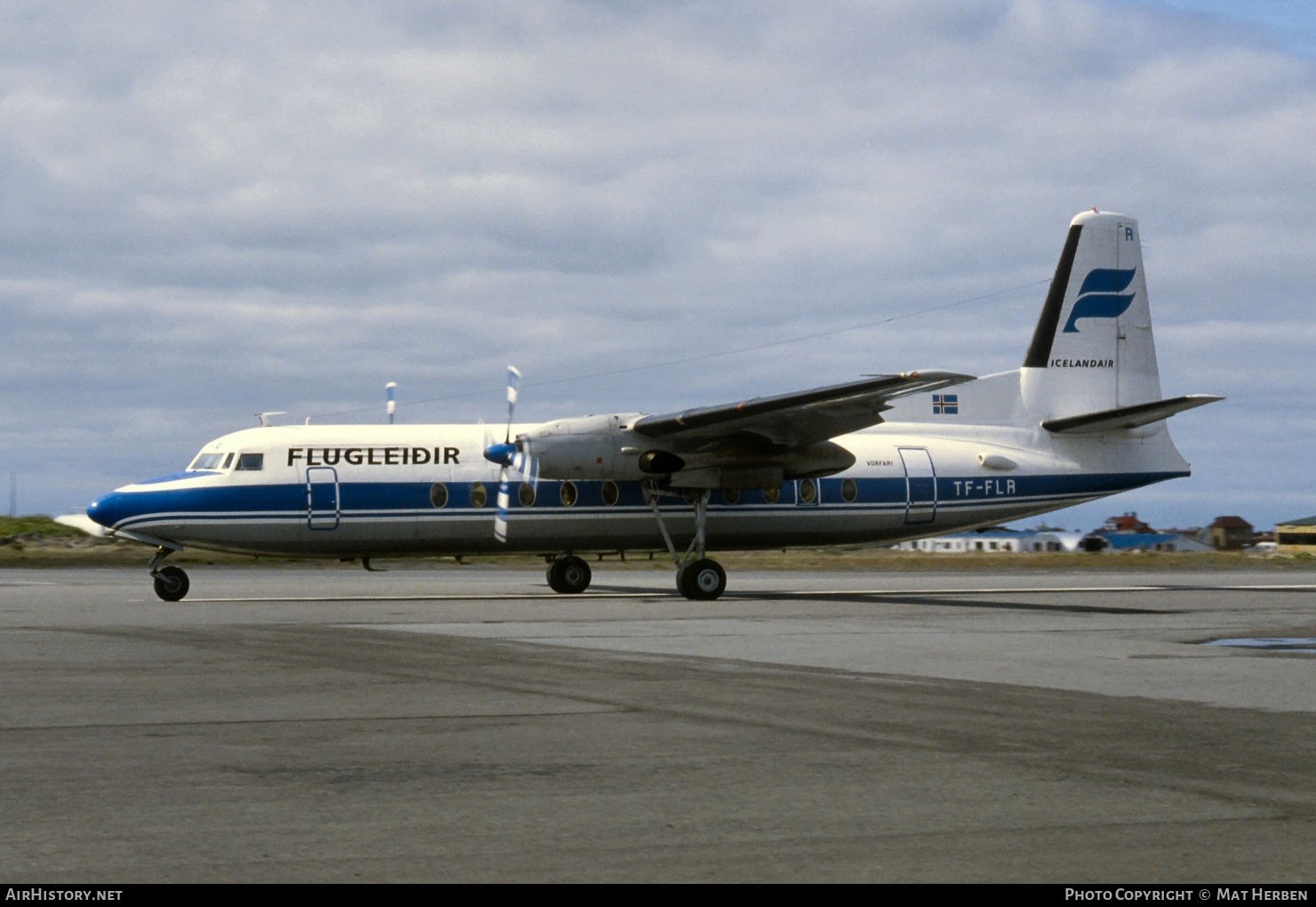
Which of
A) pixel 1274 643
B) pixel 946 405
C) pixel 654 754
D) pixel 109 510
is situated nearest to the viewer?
pixel 654 754

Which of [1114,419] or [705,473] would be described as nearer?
[705,473]

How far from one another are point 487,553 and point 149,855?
21200 mm

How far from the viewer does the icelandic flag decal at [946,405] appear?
29.7m

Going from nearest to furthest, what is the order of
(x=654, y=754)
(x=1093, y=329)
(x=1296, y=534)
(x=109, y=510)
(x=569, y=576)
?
1. (x=654, y=754)
2. (x=109, y=510)
3. (x=569, y=576)
4. (x=1093, y=329)
5. (x=1296, y=534)

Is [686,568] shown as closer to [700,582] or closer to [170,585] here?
[700,582]

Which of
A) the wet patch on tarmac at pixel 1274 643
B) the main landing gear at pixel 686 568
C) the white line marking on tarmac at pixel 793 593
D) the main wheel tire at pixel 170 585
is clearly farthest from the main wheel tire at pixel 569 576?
the wet patch on tarmac at pixel 1274 643

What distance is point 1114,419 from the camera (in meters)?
28.8

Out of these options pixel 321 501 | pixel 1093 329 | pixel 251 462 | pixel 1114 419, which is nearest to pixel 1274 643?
pixel 1114 419

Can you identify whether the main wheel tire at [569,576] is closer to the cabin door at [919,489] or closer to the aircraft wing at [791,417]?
the aircraft wing at [791,417]

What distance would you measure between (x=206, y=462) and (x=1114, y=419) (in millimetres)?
18566
